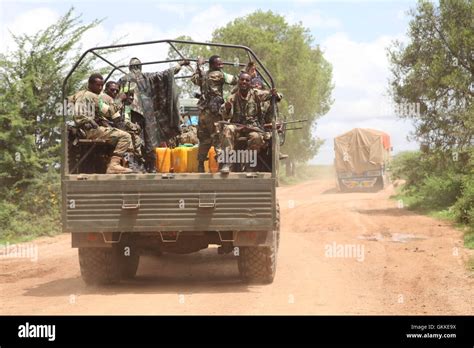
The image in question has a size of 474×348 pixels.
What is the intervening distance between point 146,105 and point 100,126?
912 mm

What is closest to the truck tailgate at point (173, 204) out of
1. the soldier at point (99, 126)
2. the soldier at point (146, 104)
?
the soldier at point (99, 126)

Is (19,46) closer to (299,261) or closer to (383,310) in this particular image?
(299,261)

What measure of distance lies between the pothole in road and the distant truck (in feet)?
55.3

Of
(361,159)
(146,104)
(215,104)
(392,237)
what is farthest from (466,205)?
(361,159)

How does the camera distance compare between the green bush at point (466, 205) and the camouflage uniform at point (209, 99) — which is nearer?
the camouflage uniform at point (209, 99)

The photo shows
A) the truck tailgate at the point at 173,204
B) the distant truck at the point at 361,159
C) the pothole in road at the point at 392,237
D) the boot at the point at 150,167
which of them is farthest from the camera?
the distant truck at the point at 361,159

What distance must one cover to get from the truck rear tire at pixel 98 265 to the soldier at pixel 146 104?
50.3 inches

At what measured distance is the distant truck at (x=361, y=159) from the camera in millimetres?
31750

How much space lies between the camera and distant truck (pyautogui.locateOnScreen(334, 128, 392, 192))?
31.8 meters

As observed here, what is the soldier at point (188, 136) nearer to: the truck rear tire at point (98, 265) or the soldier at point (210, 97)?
the soldier at point (210, 97)

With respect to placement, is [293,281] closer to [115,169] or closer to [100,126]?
[115,169]

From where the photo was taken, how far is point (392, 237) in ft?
47.7

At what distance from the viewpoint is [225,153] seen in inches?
351
